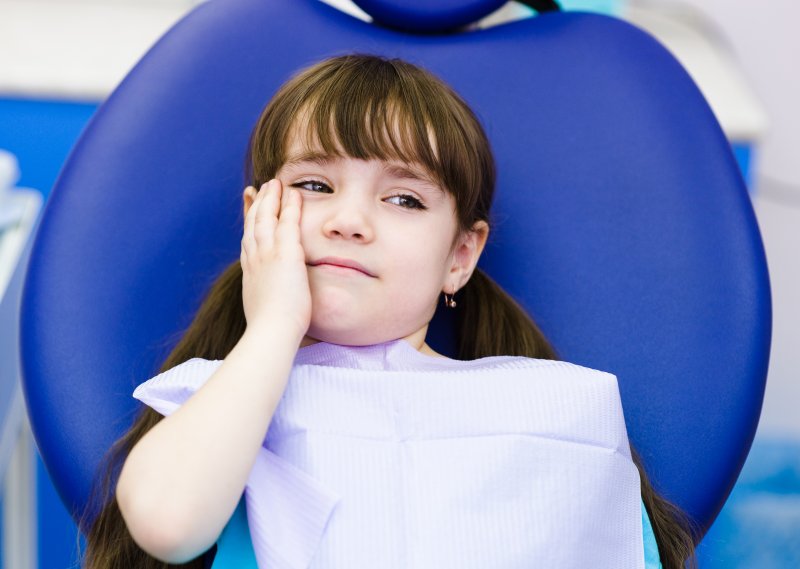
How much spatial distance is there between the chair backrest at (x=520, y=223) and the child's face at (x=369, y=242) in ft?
0.49

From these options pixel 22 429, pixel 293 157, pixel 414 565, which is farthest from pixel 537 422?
pixel 22 429

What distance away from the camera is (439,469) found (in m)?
0.79

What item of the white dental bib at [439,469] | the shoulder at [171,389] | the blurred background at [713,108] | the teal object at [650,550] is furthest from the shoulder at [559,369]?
the blurred background at [713,108]

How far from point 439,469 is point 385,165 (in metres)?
0.22

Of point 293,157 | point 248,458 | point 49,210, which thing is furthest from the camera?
point 49,210

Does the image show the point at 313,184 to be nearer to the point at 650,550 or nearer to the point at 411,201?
the point at 411,201

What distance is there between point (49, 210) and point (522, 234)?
40cm

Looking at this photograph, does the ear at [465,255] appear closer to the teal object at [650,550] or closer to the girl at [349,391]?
the girl at [349,391]

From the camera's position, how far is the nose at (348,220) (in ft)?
2.68

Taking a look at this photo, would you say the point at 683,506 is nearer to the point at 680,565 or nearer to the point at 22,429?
the point at 680,565

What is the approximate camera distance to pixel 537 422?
32.7 inches

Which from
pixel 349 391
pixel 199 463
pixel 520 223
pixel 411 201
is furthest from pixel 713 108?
pixel 199 463

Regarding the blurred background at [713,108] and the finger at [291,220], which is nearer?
the finger at [291,220]

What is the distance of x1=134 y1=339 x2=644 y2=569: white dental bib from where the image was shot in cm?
77
